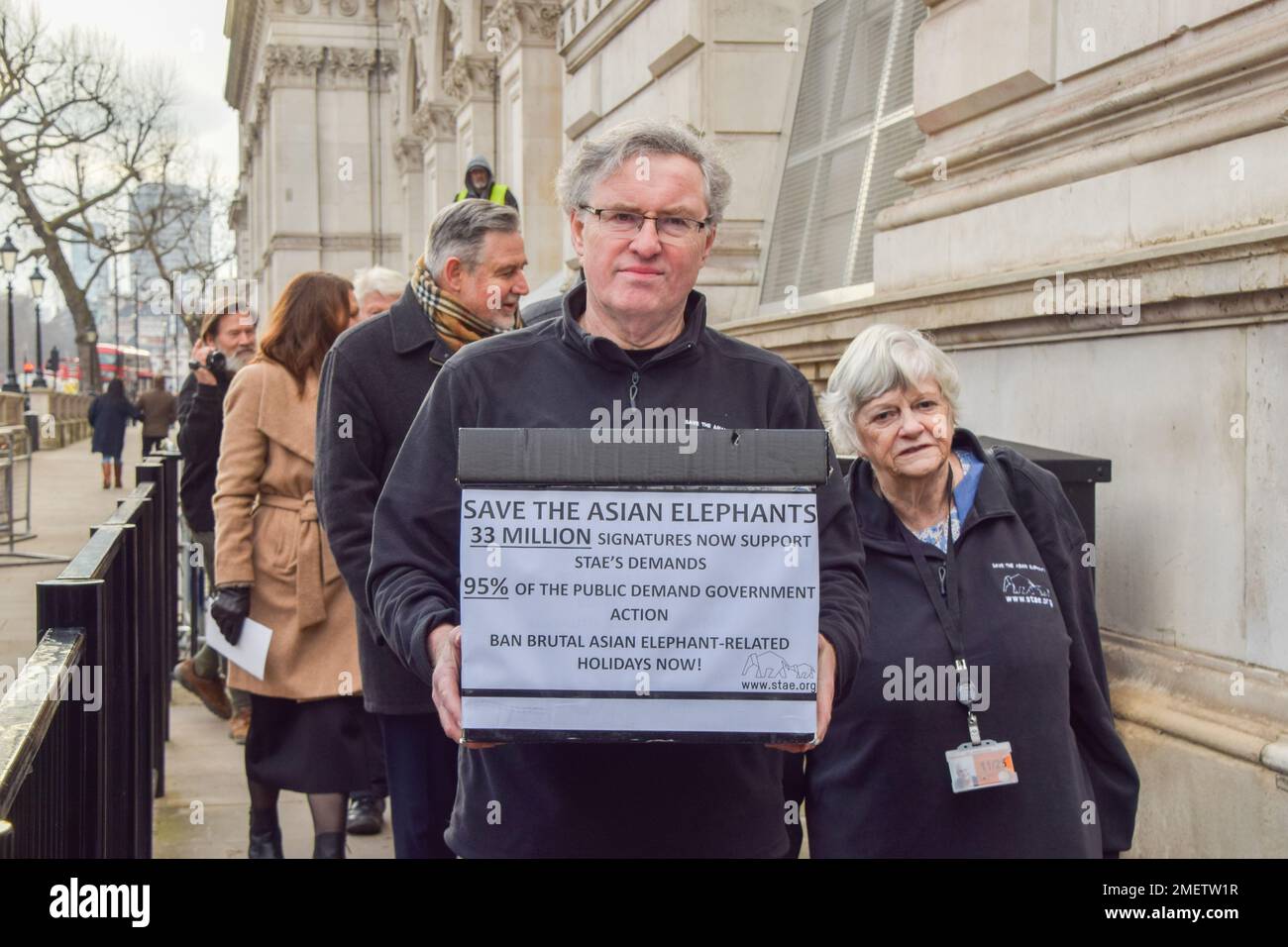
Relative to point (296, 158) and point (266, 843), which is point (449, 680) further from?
point (296, 158)

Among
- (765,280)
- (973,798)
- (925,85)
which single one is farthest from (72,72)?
(973,798)

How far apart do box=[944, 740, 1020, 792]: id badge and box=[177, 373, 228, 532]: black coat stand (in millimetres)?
5038

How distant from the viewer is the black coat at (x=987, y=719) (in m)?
3.59

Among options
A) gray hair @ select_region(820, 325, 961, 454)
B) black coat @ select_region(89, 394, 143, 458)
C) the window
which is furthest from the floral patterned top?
black coat @ select_region(89, 394, 143, 458)

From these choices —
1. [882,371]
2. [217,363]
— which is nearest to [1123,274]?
[882,371]

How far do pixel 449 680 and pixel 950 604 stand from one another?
59.1 inches

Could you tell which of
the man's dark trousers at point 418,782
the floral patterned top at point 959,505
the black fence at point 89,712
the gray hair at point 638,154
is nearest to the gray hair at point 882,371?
the floral patterned top at point 959,505

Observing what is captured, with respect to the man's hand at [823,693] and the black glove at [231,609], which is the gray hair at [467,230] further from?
the man's hand at [823,693]

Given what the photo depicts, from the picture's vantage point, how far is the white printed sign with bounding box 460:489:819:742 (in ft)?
8.36

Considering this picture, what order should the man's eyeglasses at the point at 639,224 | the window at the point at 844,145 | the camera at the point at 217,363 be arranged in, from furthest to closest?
1. the window at the point at 844,145
2. the camera at the point at 217,363
3. the man's eyeglasses at the point at 639,224

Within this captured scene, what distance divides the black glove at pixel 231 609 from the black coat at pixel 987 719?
252 centimetres

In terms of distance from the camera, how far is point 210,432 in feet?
25.9

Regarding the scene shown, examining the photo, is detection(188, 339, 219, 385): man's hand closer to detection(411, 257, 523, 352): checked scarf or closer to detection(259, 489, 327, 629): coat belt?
detection(259, 489, 327, 629): coat belt

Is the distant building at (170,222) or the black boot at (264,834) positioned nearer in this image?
the black boot at (264,834)
